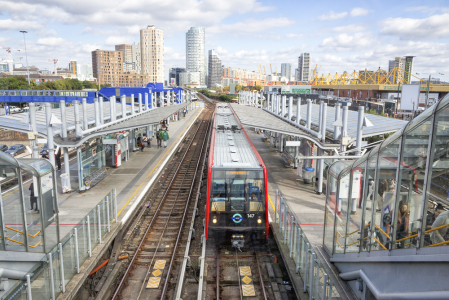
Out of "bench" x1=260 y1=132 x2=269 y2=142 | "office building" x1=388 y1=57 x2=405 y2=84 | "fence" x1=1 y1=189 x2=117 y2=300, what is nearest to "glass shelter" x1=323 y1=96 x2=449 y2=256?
"fence" x1=1 y1=189 x2=117 y2=300

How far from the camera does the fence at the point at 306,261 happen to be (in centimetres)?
605

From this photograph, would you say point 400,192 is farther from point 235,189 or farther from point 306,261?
point 235,189

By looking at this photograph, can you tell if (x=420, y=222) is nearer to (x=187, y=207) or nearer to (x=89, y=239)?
(x=89, y=239)

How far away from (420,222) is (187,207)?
10.9 m

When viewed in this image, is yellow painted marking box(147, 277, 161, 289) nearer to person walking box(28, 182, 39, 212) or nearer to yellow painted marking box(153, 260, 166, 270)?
yellow painted marking box(153, 260, 166, 270)

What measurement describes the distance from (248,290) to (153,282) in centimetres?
246

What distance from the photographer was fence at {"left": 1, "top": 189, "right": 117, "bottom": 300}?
18.5 ft

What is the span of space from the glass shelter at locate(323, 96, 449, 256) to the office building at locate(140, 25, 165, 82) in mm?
170379

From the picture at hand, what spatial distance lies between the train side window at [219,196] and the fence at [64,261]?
125 inches

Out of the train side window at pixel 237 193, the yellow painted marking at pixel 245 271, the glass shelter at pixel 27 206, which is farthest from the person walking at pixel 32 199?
the yellow painted marking at pixel 245 271

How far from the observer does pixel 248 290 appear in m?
8.52

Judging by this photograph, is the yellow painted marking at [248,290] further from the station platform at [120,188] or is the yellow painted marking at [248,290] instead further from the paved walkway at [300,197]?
the station platform at [120,188]

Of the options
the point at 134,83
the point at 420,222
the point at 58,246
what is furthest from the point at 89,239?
the point at 134,83

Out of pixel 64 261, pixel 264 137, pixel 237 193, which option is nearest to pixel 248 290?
pixel 237 193
